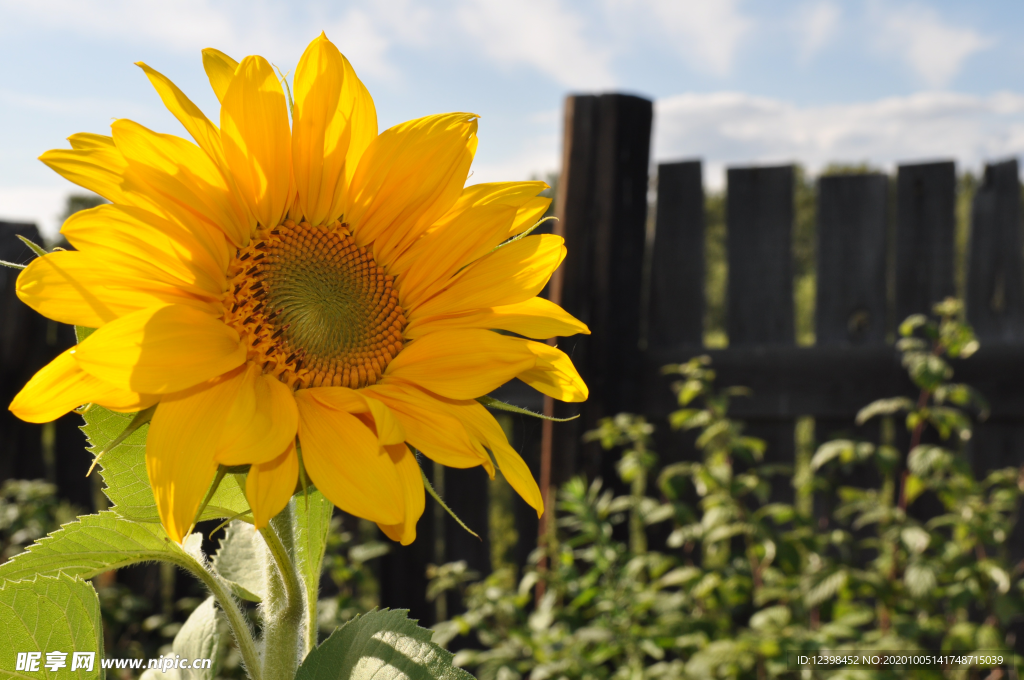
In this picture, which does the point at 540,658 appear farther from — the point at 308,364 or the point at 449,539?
the point at 308,364

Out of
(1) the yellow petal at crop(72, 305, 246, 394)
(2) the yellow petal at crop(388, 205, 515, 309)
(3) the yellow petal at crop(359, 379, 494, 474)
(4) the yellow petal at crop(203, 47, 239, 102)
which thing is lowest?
(3) the yellow petal at crop(359, 379, 494, 474)

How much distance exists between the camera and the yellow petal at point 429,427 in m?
0.45

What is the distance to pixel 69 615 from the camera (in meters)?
0.45

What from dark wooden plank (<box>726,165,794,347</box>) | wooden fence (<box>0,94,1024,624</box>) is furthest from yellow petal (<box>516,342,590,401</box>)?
dark wooden plank (<box>726,165,794,347</box>)

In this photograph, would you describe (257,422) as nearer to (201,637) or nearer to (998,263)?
(201,637)

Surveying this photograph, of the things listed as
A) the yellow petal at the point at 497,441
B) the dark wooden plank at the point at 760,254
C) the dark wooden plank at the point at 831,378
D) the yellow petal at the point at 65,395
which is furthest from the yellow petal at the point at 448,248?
the dark wooden plank at the point at 760,254

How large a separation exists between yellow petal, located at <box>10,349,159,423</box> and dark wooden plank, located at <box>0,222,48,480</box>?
2.62 meters

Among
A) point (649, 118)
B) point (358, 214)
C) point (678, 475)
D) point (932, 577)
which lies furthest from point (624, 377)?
point (358, 214)

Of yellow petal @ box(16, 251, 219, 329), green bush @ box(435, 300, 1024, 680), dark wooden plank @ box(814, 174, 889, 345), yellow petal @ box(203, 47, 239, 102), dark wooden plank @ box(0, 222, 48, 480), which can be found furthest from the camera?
dark wooden plank @ box(0, 222, 48, 480)

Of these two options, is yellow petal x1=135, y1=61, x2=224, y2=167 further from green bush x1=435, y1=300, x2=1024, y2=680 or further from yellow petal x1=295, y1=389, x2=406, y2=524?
green bush x1=435, y1=300, x2=1024, y2=680

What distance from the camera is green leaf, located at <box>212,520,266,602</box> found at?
0.57 m

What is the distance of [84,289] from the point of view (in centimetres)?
41

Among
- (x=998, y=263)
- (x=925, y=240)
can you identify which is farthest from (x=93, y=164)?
(x=998, y=263)

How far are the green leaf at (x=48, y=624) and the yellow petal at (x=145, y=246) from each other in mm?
193
